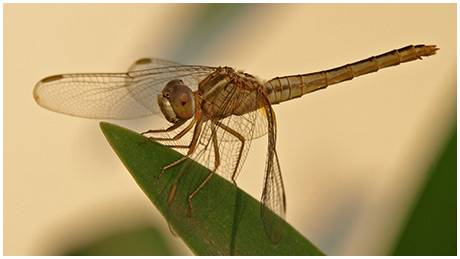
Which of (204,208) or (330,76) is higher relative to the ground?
(330,76)

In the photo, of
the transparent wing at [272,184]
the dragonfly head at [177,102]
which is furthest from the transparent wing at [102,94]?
the transparent wing at [272,184]

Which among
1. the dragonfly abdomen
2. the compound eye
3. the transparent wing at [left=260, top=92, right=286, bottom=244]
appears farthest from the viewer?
the dragonfly abdomen

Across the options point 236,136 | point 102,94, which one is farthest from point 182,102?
point 102,94

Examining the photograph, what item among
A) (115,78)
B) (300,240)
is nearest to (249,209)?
(300,240)

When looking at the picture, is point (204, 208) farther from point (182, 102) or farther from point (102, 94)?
point (102, 94)

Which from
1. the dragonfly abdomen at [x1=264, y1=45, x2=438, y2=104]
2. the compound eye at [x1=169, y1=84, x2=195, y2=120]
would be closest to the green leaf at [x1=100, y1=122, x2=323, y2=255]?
the compound eye at [x1=169, y1=84, x2=195, y2=120]

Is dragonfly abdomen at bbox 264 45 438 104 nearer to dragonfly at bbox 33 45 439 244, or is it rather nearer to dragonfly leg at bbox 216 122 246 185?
dragonfly at bbox 33 45 439 244

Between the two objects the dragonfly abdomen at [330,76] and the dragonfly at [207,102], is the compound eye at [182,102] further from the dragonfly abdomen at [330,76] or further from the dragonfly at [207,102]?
the dragonfly abdomen at [330,76]
